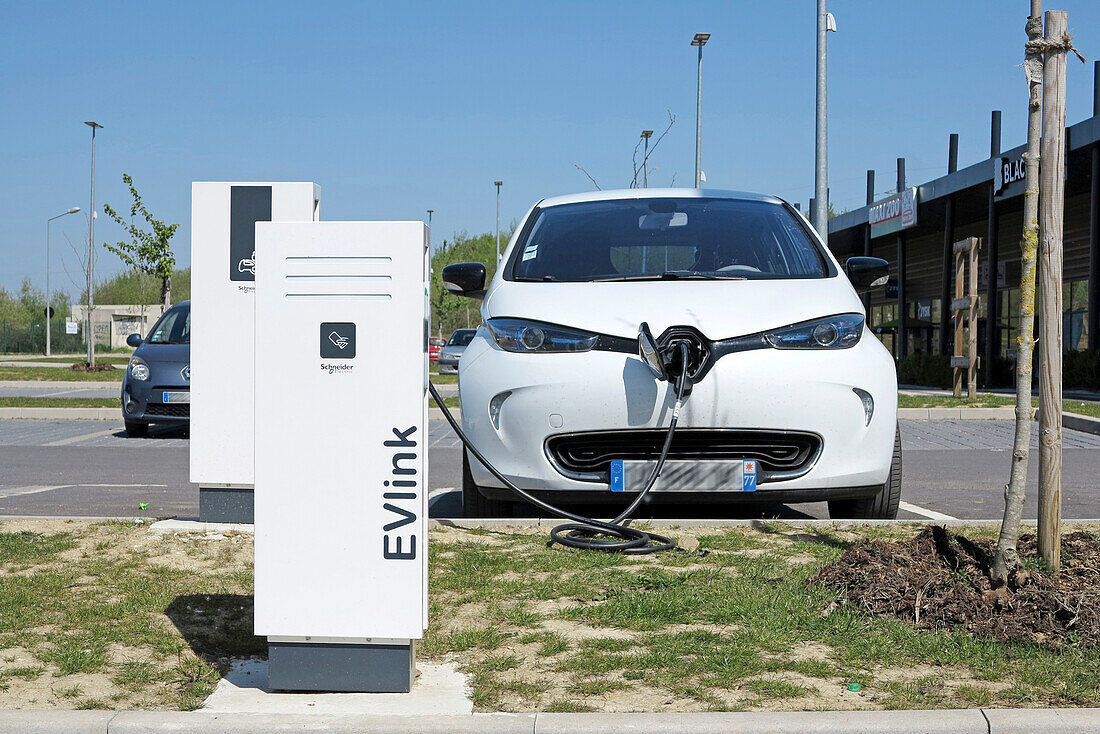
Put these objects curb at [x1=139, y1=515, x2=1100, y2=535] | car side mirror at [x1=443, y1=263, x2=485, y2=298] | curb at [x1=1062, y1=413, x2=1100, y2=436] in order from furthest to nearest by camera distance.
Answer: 1. curb at [x1=1062, y1=413, x2=1100, y2=436]
2. car side mirror at [x1=443, y1=263, x2=485, y2=298]
3. curb at [x1=139, y1=515, x2=1100, y2=535]

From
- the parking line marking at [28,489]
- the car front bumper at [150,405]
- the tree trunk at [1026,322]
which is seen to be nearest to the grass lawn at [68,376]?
the car front bumper at [150,405]

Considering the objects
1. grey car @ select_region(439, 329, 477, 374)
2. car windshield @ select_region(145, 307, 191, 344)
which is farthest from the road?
grey car @ select_region(439, 329, 477, 374)

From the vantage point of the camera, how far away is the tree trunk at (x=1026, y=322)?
12.6ft

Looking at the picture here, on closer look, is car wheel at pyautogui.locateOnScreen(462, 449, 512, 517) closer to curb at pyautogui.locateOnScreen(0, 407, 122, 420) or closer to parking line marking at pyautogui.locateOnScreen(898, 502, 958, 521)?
parking line marking at pyautogui.locateOnScreen(898, 502, 958, 521)

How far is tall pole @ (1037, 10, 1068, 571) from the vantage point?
3.96 m

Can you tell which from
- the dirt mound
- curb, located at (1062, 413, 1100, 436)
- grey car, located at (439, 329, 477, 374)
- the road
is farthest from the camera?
grey car, located at (439, 329, 477, 374)

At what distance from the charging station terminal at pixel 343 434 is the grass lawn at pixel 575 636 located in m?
0.37

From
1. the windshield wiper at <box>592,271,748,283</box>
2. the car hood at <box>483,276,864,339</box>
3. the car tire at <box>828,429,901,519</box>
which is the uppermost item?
the windshield wiper at <box>592,271,748,283</box>

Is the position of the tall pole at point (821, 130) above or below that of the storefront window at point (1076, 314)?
above

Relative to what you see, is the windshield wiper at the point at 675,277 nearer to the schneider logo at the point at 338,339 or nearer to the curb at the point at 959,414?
the schneider logo at the point at 338,339

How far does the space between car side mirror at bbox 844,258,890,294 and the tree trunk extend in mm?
1998

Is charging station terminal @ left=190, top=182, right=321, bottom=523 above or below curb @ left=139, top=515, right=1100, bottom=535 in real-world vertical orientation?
above

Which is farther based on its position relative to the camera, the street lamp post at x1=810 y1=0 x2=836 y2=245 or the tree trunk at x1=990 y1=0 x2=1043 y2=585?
the street lamp post at x1=810 y1=0 x2=836 y2=245

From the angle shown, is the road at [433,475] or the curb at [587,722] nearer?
the curb at [587,722]
